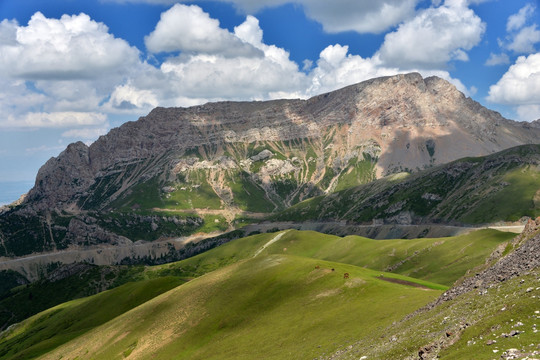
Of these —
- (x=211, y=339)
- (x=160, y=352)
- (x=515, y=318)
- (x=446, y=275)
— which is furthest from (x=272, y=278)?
(x=446, y=275)

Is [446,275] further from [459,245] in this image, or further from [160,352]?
[160,352]

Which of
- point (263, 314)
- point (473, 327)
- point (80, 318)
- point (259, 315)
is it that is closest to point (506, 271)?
point (473, 327)

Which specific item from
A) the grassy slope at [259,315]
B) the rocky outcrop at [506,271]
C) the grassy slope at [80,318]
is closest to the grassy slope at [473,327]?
the rocky outcrop at [506,271]

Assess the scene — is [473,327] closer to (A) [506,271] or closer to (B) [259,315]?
(A) [506,271]

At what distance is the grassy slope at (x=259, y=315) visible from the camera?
71000 mm

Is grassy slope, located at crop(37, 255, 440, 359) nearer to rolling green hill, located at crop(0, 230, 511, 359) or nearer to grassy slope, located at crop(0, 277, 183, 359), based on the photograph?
rolling green hill, located at crop(0, 230, 511, 359)

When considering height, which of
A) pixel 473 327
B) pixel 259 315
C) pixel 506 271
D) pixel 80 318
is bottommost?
pixel 80 318

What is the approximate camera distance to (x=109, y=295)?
17700 cm

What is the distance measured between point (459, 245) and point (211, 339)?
5354 inches

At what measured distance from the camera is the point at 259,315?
302 ft

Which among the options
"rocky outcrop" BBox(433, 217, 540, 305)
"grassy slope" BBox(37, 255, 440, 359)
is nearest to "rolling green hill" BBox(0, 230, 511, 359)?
"grassy slope" BBox(37, 255, 440, 359)

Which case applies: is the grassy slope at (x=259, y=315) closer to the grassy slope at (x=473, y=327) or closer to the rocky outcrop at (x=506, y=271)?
the rocky outcrop at (x=506, y=271)

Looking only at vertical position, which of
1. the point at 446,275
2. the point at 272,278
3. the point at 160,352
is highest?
the point at 272,278

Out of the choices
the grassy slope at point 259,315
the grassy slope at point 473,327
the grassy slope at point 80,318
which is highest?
the grassy slope at point 473,327
